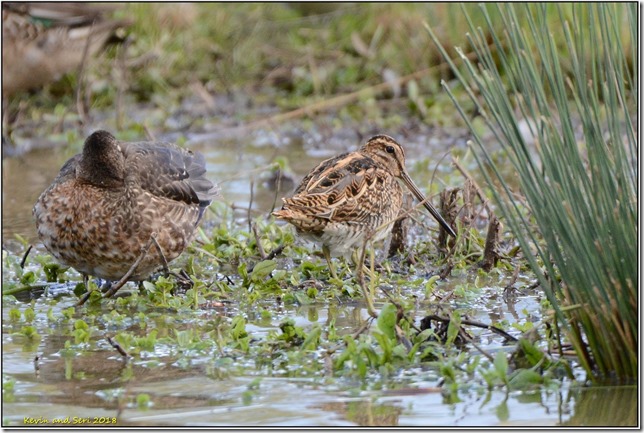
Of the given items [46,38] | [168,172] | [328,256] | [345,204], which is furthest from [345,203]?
[46,38]

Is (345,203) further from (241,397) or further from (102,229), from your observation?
(241,397)

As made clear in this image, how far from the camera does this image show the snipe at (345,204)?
5836 mm

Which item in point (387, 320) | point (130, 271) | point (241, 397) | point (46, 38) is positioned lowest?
point (241, 397)

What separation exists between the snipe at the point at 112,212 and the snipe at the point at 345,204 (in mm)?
689

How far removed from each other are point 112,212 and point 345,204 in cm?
130

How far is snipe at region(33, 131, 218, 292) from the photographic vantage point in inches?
226

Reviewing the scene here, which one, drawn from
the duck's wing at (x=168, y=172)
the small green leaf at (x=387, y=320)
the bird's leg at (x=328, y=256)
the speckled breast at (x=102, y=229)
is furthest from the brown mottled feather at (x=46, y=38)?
the small green leaf at (x=387, y=320)

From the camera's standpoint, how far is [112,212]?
580 centimetres

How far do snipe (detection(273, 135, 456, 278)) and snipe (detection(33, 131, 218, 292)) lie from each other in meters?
0.69

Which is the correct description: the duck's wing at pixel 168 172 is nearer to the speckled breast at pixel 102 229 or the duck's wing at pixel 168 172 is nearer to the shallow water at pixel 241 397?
the speckled breast at pixel 102 229

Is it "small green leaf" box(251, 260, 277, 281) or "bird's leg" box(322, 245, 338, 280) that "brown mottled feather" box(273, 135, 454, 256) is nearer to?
"bird's leg" box(322, 245, 338, 280)

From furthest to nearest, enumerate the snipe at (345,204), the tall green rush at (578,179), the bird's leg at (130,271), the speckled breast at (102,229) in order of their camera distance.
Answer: the snipe at (345,204) → the speckled breast at (102,229) → the bird's leg at (130,271) → the tall green rush at (578,179)

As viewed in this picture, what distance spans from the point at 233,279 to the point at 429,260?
125 cm

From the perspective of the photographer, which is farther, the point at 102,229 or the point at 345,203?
the point at 345,203
